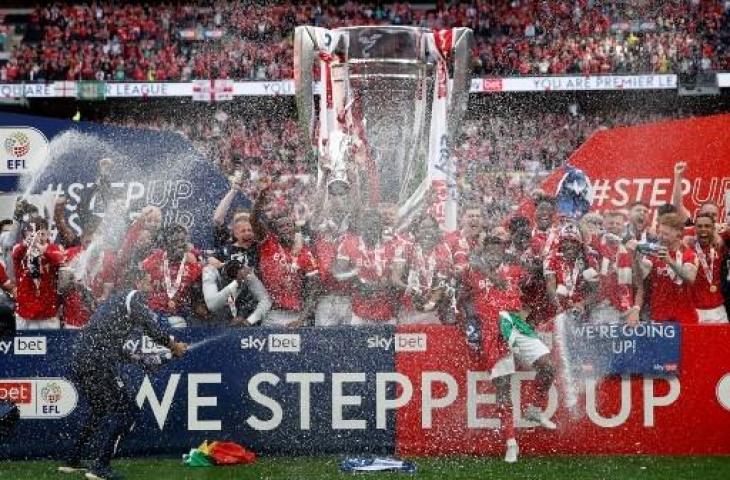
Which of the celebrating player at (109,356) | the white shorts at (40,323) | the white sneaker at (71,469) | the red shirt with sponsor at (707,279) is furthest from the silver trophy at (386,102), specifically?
the white sneaker at (71,469)

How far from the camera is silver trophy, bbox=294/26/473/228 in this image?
34.9 feet

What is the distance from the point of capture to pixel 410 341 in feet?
28.2

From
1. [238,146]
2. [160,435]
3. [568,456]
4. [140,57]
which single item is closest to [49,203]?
[160,435]

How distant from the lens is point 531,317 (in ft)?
28.7

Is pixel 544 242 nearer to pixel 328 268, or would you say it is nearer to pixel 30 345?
pixel 328 268

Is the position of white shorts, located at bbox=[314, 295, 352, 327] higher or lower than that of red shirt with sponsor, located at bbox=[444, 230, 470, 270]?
lower

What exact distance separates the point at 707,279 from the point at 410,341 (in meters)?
2.44

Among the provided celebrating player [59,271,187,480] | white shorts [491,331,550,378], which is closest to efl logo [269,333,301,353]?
celebrating player [59,271,187,480]

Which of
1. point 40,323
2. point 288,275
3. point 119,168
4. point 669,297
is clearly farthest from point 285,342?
point 119,168

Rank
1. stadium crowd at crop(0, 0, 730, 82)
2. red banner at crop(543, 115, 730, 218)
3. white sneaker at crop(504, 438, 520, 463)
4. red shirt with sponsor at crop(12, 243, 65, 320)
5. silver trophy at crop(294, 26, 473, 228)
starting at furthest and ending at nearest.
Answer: stadium crowd at crop(0, 0, 730, 82), red banner at crop(543, 115, 730, 218), silver trophy at crop(294, 26, 473, 228), red shirt with sponsor at crop(12, 243, 65, 320), white sneaker at crop(504, 438, 520, 463)

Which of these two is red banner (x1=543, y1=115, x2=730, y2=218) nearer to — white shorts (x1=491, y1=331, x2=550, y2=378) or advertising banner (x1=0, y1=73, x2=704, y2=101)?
white shorts (x1=491, y1=331, x2=550, y2=378)

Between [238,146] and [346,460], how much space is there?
567 inches

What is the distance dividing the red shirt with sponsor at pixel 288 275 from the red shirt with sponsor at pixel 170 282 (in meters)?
0.54

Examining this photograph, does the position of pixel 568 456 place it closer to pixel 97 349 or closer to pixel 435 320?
pixel 435 320
